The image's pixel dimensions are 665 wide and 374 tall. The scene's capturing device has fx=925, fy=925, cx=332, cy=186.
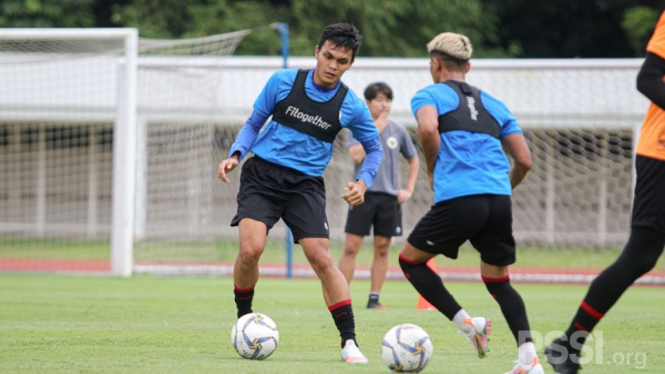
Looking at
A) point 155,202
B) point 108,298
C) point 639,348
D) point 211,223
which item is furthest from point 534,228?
point 639,348

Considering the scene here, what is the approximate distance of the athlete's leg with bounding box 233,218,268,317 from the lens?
5902mm

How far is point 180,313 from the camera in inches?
342

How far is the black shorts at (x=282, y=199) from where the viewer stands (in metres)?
6.02

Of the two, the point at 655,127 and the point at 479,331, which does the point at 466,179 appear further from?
the point at 655,127

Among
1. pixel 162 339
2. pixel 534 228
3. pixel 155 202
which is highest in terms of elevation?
pixel 162 339

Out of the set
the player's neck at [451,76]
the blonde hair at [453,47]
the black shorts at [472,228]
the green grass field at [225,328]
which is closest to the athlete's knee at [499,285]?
the black shorts at [472,228]

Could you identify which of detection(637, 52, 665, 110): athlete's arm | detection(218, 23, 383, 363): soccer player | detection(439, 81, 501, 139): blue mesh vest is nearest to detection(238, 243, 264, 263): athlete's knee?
detection(218, 23, 383, 363): soccer player

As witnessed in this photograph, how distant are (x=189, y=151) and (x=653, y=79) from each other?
11.3 metres

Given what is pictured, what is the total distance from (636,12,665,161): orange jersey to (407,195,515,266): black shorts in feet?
2.80

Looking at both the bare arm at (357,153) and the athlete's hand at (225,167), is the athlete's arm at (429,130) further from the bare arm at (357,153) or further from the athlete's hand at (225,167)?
the bare arm at (357,153)

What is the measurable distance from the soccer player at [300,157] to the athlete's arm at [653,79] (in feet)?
6.43

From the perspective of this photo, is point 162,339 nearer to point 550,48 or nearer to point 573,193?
point 573,193

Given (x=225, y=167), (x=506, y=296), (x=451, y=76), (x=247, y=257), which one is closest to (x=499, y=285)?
(x=506, y=296)

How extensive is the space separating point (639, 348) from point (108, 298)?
5976 millimetres
